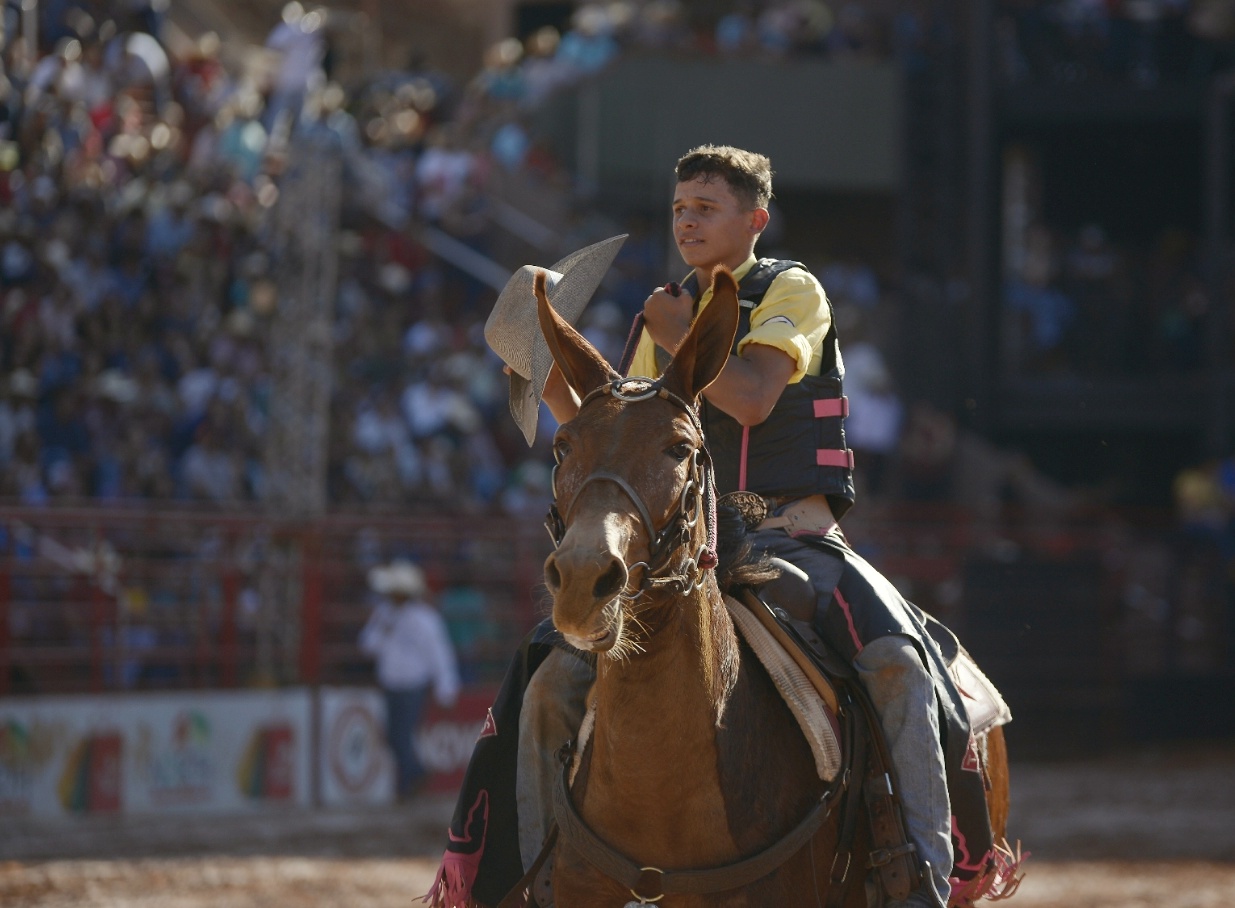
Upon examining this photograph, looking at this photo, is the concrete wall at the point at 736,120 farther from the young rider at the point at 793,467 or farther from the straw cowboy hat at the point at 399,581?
the young rider at the point at 793,467

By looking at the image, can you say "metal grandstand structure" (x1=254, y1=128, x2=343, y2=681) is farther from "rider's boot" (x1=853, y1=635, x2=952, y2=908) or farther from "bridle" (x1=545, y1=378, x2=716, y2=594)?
"bridle" (x1=545, y1=378, x2=716, y2=594)

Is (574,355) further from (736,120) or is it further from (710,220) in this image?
(736,120)

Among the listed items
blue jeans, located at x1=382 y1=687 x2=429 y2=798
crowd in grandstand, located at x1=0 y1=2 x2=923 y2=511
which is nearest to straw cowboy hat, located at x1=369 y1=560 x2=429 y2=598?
blue jeans, located at x1=382 y1=687 x2=429 y2=798

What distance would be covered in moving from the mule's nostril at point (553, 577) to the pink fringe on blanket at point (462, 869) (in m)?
1.60

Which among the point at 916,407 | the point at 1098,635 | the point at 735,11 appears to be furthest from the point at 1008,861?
the point at 735,11

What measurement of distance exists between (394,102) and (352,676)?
8.61 meters

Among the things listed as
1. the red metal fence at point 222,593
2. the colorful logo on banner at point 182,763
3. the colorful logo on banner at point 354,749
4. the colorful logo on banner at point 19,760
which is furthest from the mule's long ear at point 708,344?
the colorful logo on banner at point 354,749

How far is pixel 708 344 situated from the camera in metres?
3.76

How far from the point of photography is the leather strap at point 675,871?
3.87 m

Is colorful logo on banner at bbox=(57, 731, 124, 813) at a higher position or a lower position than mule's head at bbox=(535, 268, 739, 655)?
lower

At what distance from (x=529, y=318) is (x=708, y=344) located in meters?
0.76

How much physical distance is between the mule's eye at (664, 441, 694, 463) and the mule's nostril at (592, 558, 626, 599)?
16.1 inches

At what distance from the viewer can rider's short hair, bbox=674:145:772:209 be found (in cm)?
444

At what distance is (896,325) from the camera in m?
21.8
